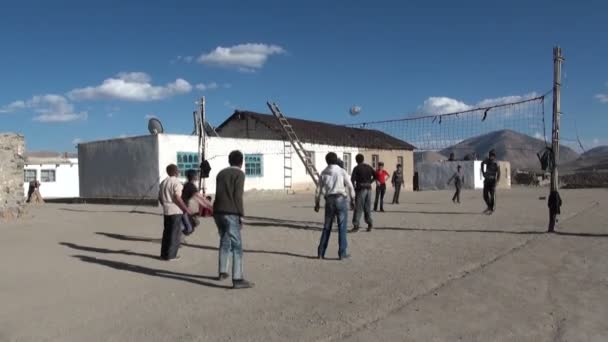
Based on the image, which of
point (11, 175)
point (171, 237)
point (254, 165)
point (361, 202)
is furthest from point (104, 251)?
point (254, 165)

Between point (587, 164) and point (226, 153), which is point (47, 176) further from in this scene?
point (587, 164)

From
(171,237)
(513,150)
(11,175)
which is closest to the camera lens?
(171,237)

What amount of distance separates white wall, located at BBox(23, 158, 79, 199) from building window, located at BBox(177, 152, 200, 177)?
2154 centimetres

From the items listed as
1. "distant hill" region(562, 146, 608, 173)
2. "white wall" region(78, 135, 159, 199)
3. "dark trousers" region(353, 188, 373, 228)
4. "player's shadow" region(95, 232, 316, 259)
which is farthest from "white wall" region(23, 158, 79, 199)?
"distant hill" region(562, 146, 608, 173)

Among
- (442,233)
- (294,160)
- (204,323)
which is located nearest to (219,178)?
(204,323)

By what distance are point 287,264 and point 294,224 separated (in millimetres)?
5410

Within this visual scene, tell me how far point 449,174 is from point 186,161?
2446 cm

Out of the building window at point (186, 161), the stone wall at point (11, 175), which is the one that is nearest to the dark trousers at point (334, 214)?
the stone wall at point (11, 175)

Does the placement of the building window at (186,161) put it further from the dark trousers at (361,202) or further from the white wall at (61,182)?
the white wall at (61,182)

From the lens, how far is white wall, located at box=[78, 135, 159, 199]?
22.5 metres

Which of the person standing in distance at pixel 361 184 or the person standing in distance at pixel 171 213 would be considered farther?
the person standing in distance at pixel 361 184

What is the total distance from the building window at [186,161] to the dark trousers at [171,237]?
1436 centimetres

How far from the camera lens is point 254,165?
2741cm

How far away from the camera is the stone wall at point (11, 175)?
15.3 m
